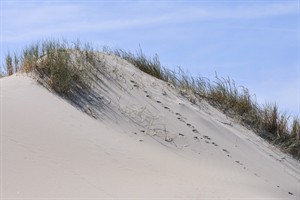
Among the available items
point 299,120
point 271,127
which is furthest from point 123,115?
point 299,120

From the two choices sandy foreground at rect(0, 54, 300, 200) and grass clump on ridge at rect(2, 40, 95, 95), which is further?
grass clump on ridge at rect(2, 40, 95, 95)

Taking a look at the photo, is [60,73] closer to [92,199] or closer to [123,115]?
[123,115]

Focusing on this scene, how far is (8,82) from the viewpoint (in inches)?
306

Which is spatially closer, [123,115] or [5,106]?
[5,106]

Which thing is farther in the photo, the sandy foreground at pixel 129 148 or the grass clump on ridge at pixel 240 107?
the grass clump on ridge at pixel 240 107

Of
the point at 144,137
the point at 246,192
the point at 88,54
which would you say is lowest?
the point at 246,192

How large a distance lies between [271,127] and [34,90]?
5502 mm

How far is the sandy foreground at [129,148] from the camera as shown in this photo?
5.42 m

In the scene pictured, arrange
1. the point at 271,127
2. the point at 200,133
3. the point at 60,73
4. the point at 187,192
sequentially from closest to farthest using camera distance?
1. the point at 187,192
2. the point at 60,73
3. the point at 200,133
4. the point at 271,127

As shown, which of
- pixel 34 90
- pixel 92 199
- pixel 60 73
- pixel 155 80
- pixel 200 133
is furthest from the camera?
pixel 155 80

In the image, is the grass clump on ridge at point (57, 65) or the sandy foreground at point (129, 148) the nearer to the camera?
the sandy foreground at point (129, 148)

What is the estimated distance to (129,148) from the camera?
7.01 m

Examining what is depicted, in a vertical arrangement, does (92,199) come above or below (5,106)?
below

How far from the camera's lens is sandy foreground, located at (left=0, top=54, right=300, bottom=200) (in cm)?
542
